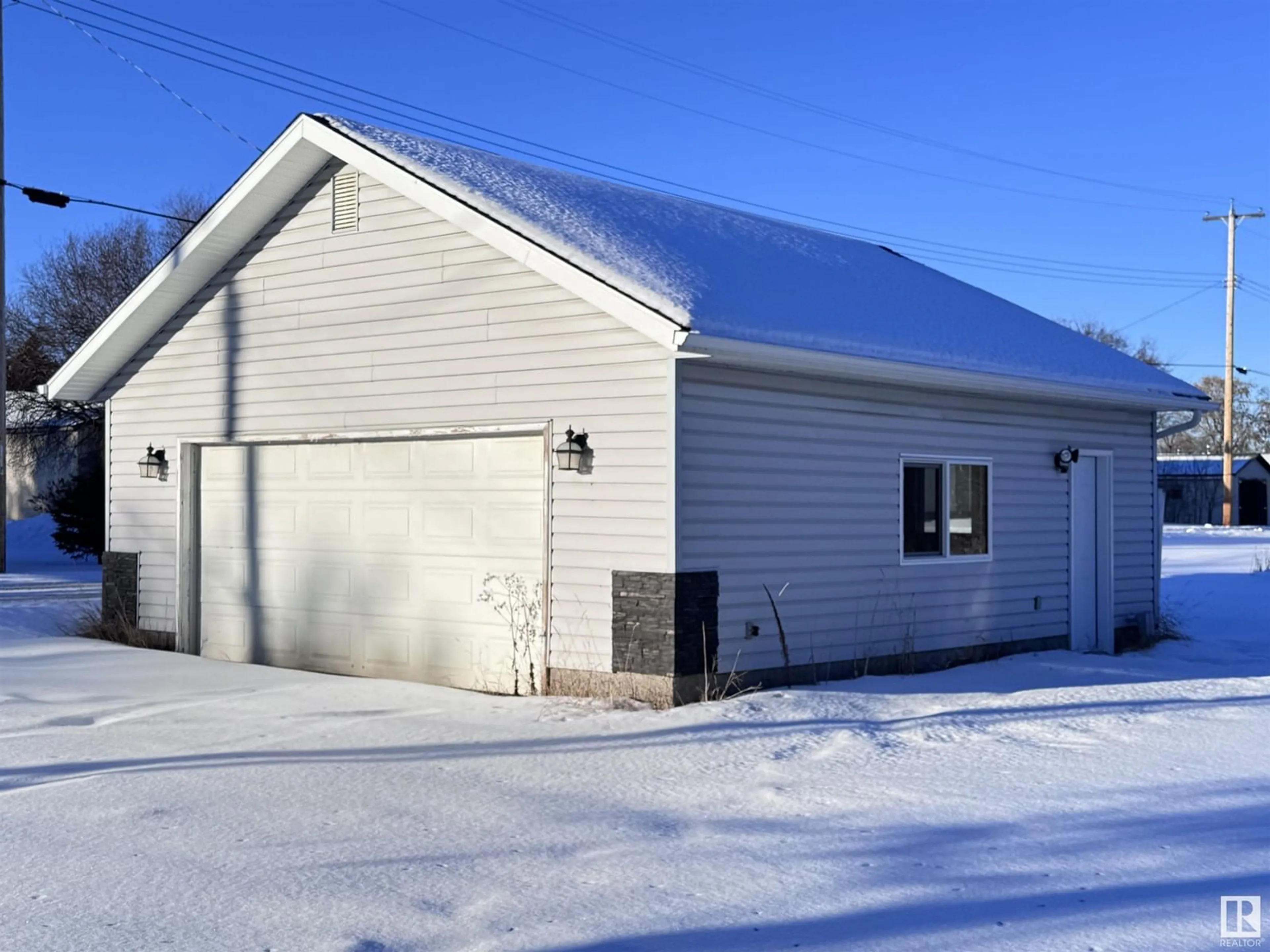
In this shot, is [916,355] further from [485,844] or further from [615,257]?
[485,844]

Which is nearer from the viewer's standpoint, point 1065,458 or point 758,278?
point 758,278

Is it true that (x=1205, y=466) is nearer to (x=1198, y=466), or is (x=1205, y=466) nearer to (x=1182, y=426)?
(x=1198, y=466)

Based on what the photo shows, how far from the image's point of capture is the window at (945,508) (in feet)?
38.5

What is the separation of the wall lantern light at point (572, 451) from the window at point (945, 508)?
3.24 metres

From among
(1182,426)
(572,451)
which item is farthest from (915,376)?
Result: (1182,426)

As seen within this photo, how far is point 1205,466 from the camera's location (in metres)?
55.3

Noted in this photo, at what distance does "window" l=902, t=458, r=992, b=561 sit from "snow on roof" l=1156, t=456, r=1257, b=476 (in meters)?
45.3

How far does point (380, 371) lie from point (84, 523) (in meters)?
17.3

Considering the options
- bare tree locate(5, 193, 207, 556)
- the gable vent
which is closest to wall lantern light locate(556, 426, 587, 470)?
the gable vent

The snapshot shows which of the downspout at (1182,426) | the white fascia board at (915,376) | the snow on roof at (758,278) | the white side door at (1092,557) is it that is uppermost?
the snow on roof at (758,278)

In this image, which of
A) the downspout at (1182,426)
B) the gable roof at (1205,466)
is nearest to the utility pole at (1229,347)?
the gable roof at (1205,466)

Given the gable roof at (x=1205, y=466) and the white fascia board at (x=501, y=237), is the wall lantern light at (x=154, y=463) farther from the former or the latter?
the gable roof at (x=1205, y=466)

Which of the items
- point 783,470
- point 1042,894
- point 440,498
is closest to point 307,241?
point 440,498

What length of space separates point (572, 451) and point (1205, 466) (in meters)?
51.7
